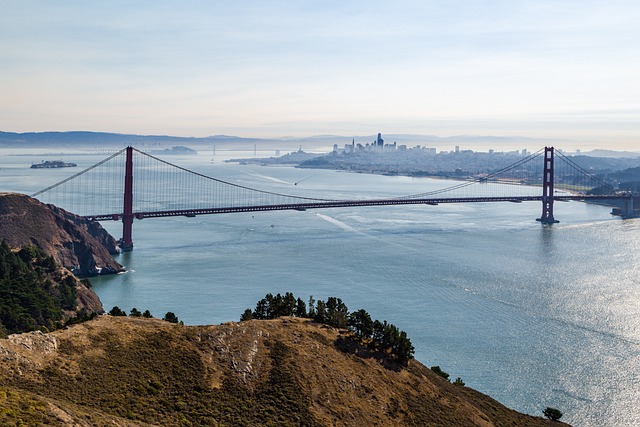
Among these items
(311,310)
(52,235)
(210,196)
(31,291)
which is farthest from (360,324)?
(210,196)

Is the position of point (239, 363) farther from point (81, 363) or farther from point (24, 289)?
point (24, 289)

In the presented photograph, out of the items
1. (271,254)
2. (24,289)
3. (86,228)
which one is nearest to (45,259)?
(24,289)

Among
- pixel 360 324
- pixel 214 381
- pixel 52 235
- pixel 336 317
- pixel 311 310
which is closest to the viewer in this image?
pixel 214 381

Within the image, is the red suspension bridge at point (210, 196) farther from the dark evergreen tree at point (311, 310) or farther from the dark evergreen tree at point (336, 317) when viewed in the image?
the dark evergreen tree at point (336, 317)

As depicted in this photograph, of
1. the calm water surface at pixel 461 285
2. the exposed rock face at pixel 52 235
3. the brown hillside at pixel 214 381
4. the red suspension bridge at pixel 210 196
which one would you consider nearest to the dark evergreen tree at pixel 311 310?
the brown hillside at pixel 214 381

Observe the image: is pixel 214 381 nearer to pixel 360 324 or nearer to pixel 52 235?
pixel 360 324
